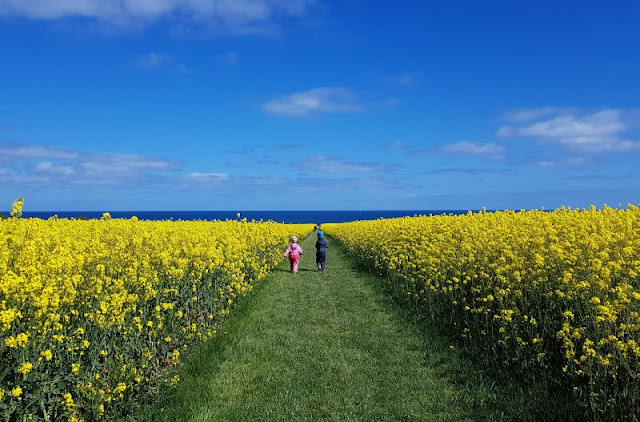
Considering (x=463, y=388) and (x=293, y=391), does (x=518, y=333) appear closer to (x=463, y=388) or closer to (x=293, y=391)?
(x=463, y=388)

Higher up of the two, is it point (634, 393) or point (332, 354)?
point (634, 393)

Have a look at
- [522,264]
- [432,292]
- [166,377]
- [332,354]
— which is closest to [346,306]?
[432,292]

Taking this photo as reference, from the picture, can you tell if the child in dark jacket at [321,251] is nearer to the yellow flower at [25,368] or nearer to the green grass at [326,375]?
the green grass at [326,375]

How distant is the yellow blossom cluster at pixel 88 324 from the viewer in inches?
178

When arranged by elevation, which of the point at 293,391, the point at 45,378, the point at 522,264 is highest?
the point at 522,264

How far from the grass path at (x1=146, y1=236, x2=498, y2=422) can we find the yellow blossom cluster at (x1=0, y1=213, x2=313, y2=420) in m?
0.60

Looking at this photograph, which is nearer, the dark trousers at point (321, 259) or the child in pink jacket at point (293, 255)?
the child in pink jacket at point (293, 255)

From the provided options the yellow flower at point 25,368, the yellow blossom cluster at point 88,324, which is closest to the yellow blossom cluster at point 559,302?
the yellow blossom cluster at point 88,324

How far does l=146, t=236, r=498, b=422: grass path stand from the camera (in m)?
6.15

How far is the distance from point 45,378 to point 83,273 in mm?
2452

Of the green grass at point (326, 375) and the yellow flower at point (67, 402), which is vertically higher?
the yellow flower at point (67, 402)

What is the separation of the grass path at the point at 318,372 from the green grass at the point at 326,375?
15 mm

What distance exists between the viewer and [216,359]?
7.89 m

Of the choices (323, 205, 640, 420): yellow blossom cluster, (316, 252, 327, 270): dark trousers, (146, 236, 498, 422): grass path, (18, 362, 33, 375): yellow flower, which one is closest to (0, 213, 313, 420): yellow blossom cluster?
(18, 362, 33, 375): yellow flower
